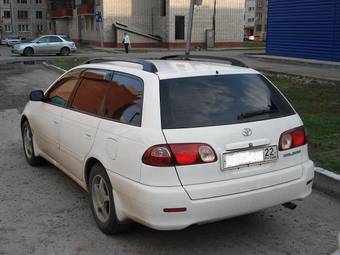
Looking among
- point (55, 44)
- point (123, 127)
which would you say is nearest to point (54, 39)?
point (55, 44)

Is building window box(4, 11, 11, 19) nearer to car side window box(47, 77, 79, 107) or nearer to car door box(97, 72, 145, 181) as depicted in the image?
car side window box(47, 77, 79, 107)

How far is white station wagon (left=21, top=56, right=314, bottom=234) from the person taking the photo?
3.65 m

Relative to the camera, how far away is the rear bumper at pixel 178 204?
3.61 m

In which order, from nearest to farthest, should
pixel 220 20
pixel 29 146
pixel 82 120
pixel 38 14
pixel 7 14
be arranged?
1. pixel 82 120
2. pixel 29 146
3. pixel 220 20
4. pixel 38 14
5. pixel 7 14

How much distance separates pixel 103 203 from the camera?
14.3 ft

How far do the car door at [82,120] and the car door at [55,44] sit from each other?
97.6 feet

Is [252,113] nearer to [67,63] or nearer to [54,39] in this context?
[67,63]

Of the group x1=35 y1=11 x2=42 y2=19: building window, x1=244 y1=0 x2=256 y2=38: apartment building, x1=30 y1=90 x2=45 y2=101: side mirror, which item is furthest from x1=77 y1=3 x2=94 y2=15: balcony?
x1=244 y1=0 x2=256 y2=38: apartment building

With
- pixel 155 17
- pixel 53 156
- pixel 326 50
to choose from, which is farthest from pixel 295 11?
pixel 155 17

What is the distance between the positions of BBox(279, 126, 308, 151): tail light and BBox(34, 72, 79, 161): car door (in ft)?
7.70

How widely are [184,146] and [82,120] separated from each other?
4.68 feet

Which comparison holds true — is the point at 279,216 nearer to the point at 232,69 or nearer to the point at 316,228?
the point at 316,228

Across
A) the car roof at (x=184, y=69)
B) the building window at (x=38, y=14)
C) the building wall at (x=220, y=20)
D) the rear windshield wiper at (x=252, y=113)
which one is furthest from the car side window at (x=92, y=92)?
the building window at (x=38, y=14)

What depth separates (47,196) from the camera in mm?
5367
